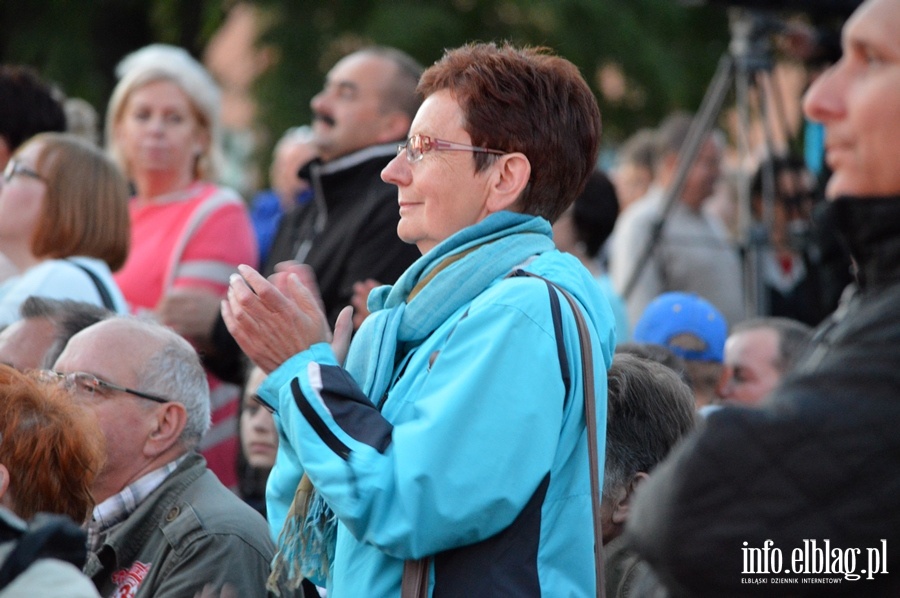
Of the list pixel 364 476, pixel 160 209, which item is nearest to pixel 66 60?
pixel 160 209

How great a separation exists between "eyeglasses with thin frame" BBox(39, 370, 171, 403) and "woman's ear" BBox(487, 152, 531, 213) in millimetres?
1158

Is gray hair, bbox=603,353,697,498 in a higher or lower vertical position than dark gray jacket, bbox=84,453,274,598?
higher

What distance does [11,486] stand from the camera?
102 inches

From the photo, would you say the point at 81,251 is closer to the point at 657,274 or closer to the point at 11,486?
the point at 11,486

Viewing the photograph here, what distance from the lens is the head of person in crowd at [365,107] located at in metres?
4.43

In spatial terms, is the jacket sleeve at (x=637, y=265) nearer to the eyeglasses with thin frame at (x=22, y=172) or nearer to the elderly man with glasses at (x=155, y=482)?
the eyeglasses with thin frame at (x=22, y=172)

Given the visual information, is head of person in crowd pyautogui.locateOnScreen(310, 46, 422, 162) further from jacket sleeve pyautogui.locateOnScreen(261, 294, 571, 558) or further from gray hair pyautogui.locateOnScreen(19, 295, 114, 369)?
jacket sleeve pyautogui.locateOnScreen(261, 294, 571, 558)

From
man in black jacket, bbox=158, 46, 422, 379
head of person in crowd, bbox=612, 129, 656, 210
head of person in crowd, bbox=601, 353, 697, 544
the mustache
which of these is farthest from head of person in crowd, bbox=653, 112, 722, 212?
head of person in crowd, bbox=601, 353, 697, 544

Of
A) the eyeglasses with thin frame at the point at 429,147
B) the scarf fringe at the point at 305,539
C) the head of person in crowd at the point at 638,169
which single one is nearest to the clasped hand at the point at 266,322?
the scarf fringe at the point at 305,539

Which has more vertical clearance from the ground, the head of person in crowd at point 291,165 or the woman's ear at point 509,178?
the head of person in crowd at point 291,165

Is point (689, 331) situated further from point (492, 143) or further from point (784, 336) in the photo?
point (492, 143)

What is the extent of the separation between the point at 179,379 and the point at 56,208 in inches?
54.4

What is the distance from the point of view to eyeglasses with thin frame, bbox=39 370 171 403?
2986 millimetres

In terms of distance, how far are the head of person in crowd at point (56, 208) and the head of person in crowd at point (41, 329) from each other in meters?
0.64
